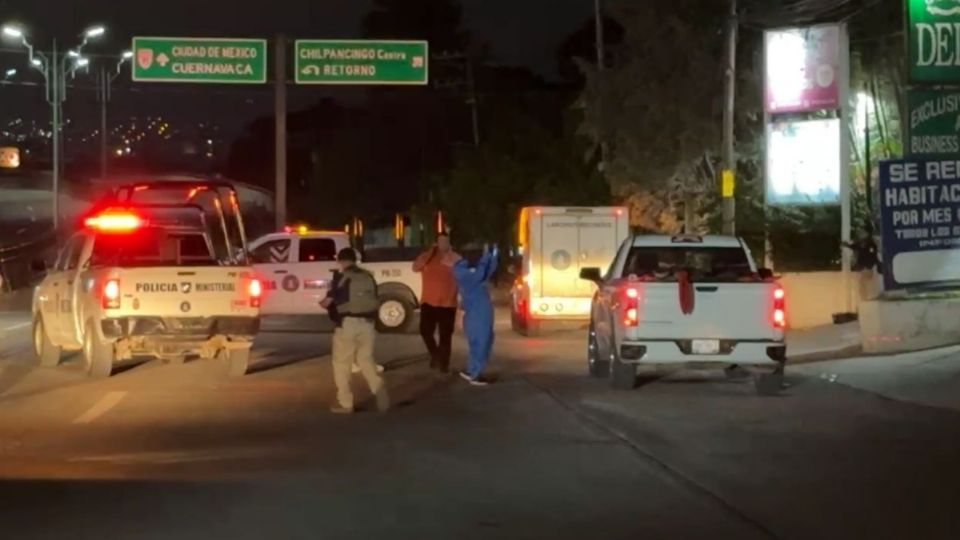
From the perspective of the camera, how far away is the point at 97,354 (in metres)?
20.5

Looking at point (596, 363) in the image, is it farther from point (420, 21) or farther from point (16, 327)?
point (420, 21)

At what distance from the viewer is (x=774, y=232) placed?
100 feet

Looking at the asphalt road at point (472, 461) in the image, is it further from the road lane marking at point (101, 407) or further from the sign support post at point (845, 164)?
the sign support post at point (845, 164)

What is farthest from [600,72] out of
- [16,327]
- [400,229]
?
[400,229]

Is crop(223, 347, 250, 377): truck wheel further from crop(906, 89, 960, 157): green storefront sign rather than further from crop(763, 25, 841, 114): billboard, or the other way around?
crop(763, 25, 841, 114): billboard

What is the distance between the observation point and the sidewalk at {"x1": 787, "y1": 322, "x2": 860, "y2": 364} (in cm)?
2359

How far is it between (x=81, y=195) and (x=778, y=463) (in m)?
80.4

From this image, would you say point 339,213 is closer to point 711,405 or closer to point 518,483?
point 711,405

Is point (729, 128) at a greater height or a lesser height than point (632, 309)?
greater

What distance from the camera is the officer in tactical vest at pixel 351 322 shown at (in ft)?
54.7

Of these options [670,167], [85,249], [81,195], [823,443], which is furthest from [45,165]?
[823,443]

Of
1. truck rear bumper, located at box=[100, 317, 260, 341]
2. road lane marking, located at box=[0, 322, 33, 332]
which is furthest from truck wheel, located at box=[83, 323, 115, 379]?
road lane marking, located at box=[0, 322, 33, 332]

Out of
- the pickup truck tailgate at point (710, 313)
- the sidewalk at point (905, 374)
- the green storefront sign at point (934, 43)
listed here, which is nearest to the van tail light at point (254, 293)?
the pickup truck tailgate at point (710, 313)

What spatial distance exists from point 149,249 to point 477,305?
4.62 m
